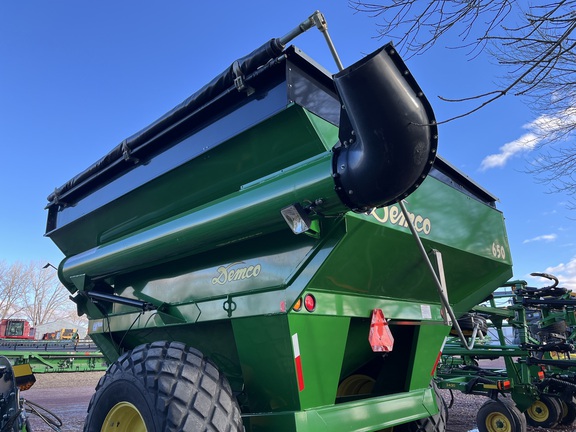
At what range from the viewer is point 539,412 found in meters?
7.18

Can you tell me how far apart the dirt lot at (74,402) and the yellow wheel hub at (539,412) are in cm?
19

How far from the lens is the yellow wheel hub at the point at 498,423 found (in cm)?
608

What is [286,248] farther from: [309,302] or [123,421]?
[123,421]

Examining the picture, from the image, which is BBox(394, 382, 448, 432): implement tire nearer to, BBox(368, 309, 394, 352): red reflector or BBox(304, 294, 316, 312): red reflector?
BBox(368, 309, 394, 352): red reflector

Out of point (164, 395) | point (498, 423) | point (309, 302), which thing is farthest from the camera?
point (498, 423)

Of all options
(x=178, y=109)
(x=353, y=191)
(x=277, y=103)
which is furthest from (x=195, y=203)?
(x=353, y=191)

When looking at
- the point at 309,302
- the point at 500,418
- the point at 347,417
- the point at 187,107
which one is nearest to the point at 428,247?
the point at 309,302

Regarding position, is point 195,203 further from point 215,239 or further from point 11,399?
point 11,399

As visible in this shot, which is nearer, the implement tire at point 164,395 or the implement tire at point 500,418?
the implement tire at point 164,395

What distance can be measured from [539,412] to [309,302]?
6489mm

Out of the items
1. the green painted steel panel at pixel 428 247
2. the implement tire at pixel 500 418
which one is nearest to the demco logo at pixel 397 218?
the green painted steel panel at pixel 428 247

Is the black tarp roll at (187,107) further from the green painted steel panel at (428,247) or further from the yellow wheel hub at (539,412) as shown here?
the yellow wheel hub at (539,412)

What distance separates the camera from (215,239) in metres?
2.90

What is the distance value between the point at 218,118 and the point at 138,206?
116 centimetres
